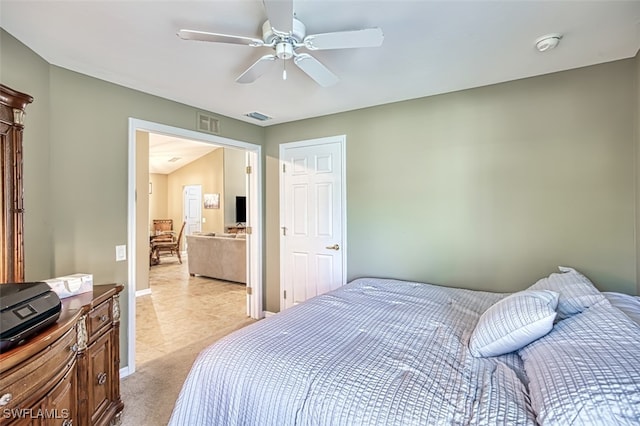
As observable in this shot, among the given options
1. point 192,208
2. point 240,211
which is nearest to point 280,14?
point 240,211

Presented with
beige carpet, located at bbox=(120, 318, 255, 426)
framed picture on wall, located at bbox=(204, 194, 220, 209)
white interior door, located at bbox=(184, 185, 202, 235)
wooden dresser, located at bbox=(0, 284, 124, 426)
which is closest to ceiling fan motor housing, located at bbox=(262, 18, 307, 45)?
wooden dresser, located at bbox=(0, 284, 124, 426)

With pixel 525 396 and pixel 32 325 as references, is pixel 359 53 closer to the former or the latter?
pixel 525 396

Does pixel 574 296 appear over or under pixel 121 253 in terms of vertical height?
under

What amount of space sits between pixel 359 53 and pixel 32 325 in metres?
2.24

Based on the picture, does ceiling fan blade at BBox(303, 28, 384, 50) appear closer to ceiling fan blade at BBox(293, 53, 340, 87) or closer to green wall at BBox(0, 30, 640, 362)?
ceiling fan blade at BBox(293, 53, 340, 87)

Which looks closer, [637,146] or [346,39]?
[346,39]

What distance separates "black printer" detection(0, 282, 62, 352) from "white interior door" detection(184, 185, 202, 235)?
28.6ft

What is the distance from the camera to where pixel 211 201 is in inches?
367

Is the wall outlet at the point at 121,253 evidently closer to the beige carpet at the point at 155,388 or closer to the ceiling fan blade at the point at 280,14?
the beige carpet at the point at 155,388

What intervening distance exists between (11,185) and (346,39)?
5.99 feet

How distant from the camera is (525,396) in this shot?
42.0 inches

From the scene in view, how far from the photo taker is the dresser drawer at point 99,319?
1832 mm

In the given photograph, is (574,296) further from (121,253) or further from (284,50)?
(121,253)

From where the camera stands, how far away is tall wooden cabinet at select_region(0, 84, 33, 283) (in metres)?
1.51
